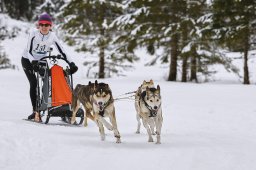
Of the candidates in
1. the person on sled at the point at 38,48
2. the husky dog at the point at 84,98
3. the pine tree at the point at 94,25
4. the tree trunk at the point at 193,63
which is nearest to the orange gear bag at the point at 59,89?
the husky dog at the point at 84,98

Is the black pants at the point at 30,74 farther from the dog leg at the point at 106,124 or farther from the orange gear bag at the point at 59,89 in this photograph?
the dog leg at the point at 106,124

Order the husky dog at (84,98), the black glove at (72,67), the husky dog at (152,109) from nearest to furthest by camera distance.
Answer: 1. the husky dog at (152,109)
2. the husky dog at (84,98)
3. the black glove at (72,67)

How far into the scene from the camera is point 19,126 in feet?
24.0

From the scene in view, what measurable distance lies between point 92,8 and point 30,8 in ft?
59.0

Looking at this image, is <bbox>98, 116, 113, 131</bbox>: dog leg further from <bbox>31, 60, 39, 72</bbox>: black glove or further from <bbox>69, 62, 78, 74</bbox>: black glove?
<bbox>31, 60, 39, 72</bbox>: black glove

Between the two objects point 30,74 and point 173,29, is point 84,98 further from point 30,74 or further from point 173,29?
point 173,29

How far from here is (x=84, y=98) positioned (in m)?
8.71

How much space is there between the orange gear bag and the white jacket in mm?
477

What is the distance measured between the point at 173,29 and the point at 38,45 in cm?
1408

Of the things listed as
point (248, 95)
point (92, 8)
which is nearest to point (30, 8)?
point (92, 8)

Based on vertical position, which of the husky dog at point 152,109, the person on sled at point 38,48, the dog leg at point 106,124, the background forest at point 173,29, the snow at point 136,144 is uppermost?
the background forest at point 173,29

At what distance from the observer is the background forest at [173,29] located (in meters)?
20.1

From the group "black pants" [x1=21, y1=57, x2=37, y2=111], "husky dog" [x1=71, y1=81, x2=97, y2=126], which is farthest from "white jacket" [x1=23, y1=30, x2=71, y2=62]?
"husky dog" [x1=71, y1=81, x2=97, y2=126]

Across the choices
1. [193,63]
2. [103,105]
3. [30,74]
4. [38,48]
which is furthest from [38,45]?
[193,63]
